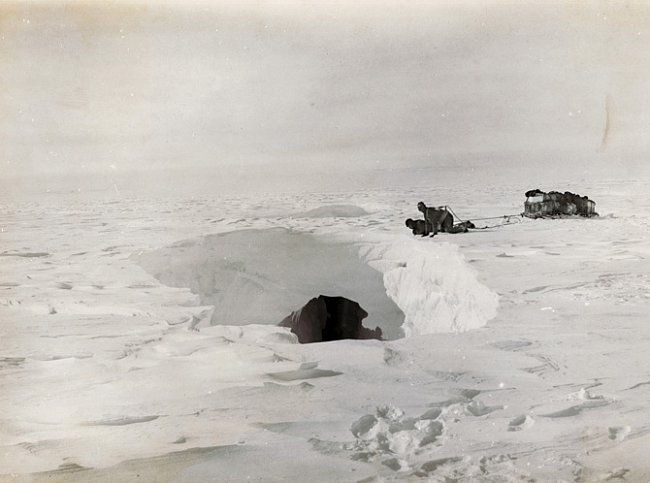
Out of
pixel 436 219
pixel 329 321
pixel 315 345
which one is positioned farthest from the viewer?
pixel 329 321

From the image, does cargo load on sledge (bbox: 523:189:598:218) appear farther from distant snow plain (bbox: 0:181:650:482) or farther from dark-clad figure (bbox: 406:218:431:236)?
dark-clad figure (bbox: 406:218:431:236)

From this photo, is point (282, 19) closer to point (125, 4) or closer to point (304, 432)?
point (125, 4)

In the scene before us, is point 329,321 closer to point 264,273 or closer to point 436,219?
point 264,273

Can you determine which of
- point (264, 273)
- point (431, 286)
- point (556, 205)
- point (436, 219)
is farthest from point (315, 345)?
point (556, 205)

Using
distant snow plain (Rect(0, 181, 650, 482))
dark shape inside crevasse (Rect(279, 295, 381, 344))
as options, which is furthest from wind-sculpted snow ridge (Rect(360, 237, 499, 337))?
dark shape inside crevasse (Rect(279, 295, 381, 344))

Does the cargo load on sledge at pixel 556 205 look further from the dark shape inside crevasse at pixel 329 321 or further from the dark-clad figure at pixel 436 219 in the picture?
the dark shape inside crevasse at pixel 329 321
